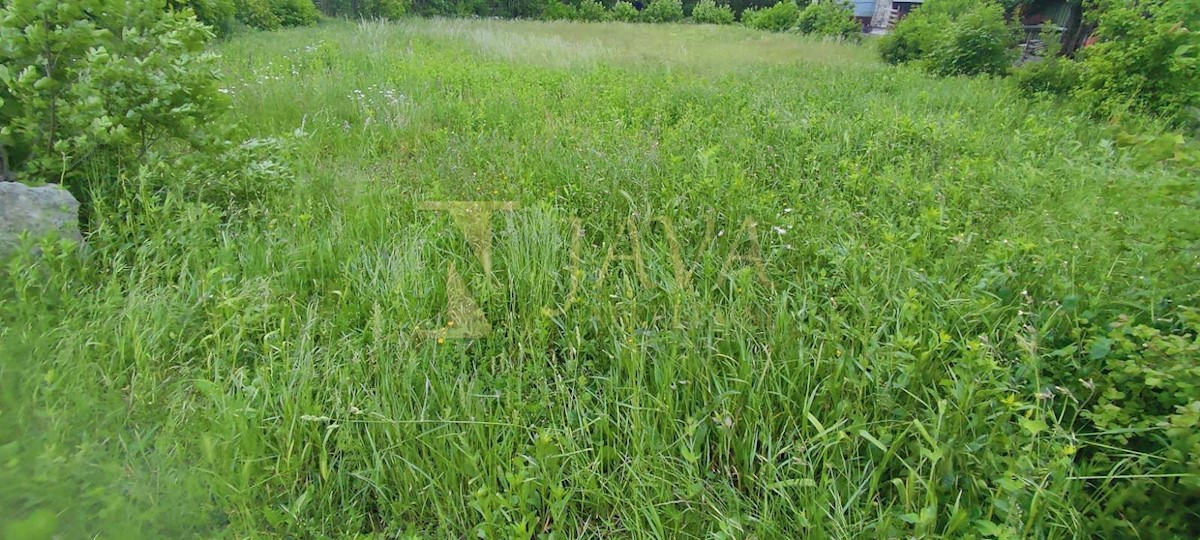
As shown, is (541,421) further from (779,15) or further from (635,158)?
(779,15)

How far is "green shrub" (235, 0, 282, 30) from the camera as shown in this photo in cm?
1380

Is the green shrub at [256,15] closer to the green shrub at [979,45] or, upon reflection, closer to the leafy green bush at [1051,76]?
the green shrub at [979,45]

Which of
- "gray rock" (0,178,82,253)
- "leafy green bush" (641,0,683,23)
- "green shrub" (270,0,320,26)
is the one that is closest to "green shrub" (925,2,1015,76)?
"gray rock" (0,178,82,253)

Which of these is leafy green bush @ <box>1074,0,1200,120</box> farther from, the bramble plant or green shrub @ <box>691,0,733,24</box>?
green shrub @ <box>691,0,733,24</box>

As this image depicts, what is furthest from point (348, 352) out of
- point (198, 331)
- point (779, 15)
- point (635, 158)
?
point (779, 15)

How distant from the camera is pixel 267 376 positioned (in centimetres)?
195

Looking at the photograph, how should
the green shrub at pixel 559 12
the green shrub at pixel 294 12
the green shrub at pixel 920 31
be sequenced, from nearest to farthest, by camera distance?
the green shrub at pixel 920 31, the green shrub at pixel 294 12, the green shrub at pixel 559 12

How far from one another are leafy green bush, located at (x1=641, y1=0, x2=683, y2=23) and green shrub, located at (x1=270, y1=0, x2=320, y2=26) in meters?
17.2

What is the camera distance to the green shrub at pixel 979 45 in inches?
346

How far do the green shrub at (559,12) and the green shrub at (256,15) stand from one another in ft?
45.2

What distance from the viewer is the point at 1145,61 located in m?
5.86

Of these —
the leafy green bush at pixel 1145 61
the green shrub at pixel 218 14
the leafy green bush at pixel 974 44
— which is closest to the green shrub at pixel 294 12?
the green shrub at pixel 218 14

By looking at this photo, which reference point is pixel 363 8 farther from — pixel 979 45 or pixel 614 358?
pixel 614 358

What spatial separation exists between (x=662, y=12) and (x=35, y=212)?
3040 centimetres
